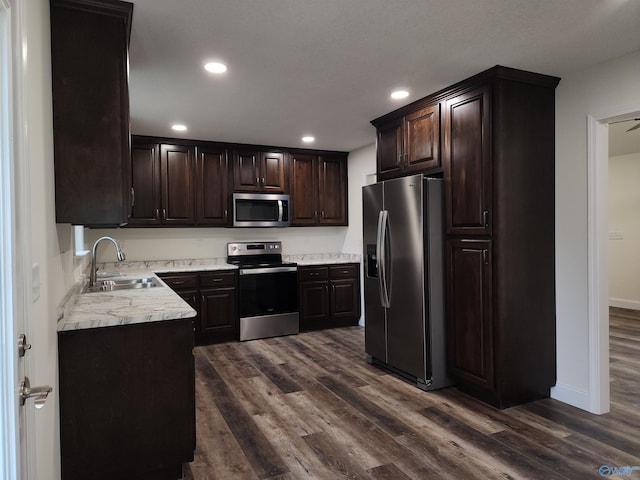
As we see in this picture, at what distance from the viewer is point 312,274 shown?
5.27 m

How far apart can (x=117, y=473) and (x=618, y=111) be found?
3.66 m

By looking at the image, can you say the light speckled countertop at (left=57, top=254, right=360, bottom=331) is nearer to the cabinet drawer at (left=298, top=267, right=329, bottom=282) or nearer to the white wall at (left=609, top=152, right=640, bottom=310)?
→ the cabinet drawer at (left=298, top=267, right=329, bottom=282)

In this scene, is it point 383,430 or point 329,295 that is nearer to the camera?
point 383,430

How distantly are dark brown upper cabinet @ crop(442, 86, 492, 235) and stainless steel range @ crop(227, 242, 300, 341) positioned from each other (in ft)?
7.93

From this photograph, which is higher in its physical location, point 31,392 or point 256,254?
point 256,254

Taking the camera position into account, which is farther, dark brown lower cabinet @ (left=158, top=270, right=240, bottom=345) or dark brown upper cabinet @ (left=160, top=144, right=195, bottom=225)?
dark brown upper cabinet @ (left=160, top=144, right=195, bottom=225)

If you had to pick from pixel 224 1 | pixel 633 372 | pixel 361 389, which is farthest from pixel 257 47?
pixel 633 372

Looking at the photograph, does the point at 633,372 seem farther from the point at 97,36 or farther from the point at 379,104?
the point at 97,36

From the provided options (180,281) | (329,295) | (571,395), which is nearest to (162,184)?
(180,281)

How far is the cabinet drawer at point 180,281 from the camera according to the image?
4480mm

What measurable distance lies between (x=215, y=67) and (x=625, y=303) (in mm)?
6995

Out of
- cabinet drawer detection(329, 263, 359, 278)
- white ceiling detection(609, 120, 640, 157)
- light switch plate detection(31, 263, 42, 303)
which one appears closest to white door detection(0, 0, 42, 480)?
light switch plate detection(31, 263, 42, 303)

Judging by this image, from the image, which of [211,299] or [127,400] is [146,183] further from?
[127,400]

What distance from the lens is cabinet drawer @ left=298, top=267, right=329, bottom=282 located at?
5195mm
